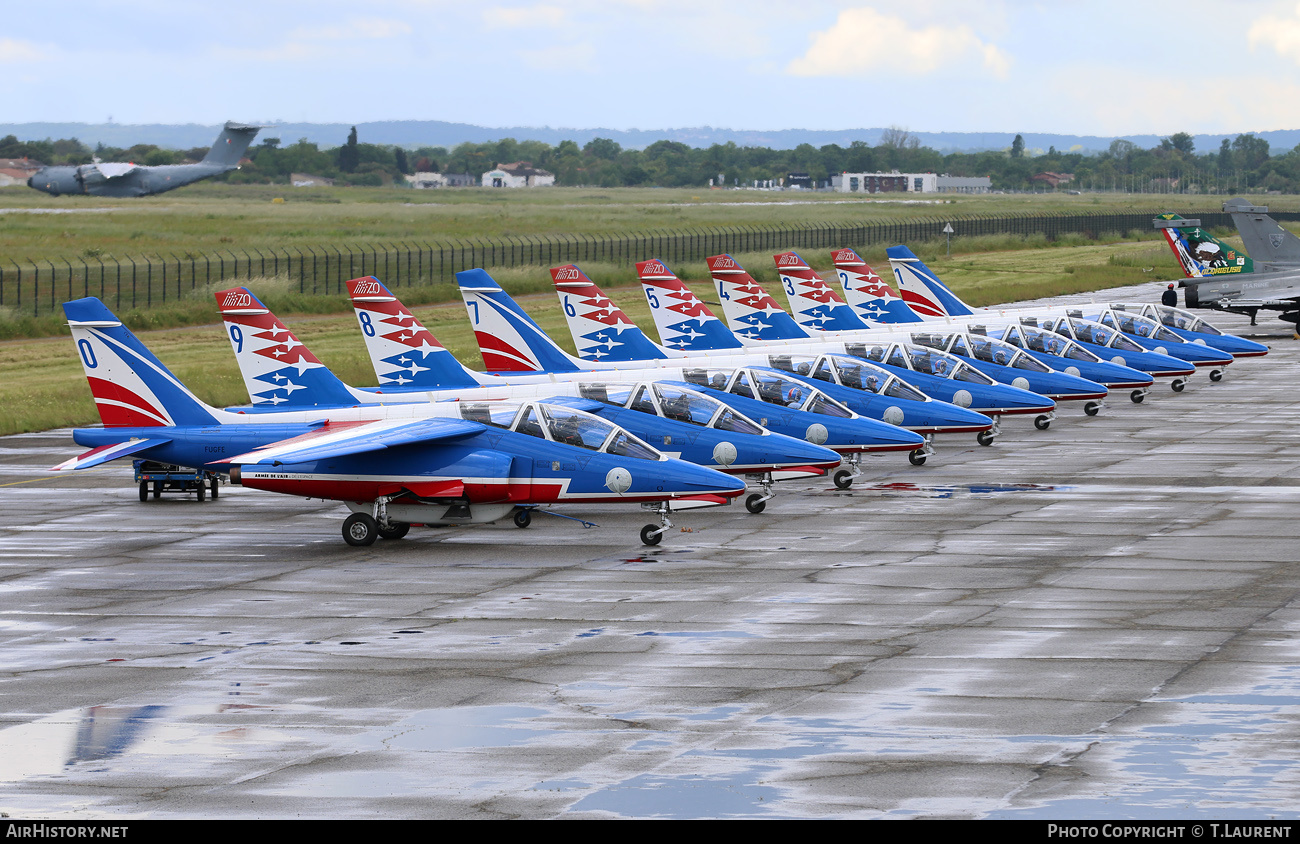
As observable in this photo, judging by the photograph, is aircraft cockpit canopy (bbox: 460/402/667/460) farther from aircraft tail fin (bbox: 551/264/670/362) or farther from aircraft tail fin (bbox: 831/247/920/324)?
aircraft tail fin (bbox: 831/247/920/324)

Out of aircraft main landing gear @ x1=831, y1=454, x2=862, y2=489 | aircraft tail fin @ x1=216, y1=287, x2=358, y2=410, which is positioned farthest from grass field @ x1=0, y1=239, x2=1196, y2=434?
aircraft main landing gear @ x1=831, y1=454, x2=862, y2=489

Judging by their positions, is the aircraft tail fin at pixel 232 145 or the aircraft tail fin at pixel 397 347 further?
the aircraft tail fin at pixel 232 145

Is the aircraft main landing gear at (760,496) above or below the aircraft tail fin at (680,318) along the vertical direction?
below

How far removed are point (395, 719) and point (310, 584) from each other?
A: 7.40 m

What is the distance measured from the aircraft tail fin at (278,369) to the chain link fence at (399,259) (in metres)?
33.5

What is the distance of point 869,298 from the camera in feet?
158

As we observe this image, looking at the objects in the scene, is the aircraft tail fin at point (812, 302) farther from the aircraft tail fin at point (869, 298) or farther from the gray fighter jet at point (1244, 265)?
the gray fighter jet at point (1244, 265)

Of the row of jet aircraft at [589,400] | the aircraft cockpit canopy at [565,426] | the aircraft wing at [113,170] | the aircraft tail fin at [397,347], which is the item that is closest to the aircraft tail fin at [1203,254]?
the row of jet aircraft at [589,400]

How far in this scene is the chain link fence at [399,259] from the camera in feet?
227

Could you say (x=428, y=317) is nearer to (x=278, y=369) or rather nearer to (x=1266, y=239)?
(x=1266, y=239)

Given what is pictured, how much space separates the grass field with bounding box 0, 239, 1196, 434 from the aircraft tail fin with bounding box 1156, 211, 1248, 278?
13863mm

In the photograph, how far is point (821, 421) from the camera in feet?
96.7

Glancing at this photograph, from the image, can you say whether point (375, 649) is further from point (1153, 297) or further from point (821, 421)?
point (1153, 297)
